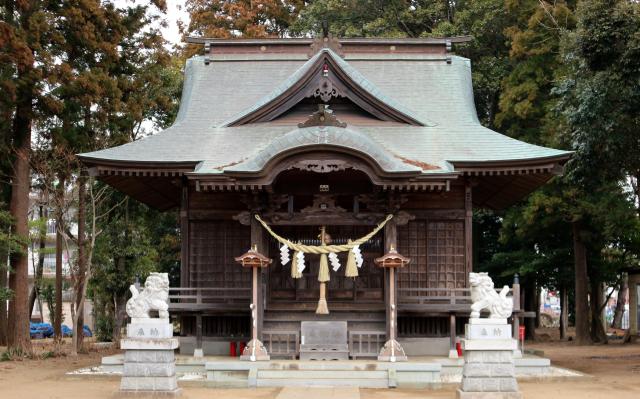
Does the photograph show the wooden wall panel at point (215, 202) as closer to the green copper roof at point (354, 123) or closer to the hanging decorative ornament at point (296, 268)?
the green copper roof at point (354, 123)

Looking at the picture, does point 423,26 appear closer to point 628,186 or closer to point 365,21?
point 365,21

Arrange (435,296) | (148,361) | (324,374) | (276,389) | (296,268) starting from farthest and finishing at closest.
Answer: (435,296) < (296,268) < (324,374) < (276,389) < (148,361)

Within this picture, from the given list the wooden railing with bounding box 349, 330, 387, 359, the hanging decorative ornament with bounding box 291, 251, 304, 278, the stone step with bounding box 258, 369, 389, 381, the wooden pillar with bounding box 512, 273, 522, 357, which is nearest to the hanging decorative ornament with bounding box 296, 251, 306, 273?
the hanging decorative ornament with bounding box 291, 251, 304, 278

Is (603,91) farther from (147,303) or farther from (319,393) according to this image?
(147,303)

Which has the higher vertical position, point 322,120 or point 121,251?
point 322,120

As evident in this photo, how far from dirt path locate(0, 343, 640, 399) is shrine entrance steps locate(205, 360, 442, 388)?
1.31ft

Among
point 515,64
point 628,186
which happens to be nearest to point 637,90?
point 628,186

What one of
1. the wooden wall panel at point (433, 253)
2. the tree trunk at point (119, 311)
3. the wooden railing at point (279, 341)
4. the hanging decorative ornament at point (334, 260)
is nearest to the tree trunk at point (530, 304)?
the wooden wall panel at point (433, 253)

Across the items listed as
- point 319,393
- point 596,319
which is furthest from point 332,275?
point 596,319

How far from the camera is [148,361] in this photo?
1354 cm

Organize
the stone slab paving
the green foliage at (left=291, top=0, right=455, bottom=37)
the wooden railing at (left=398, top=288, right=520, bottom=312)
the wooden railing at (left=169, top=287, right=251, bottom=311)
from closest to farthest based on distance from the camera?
the stone slab paving < the wooden railing at (left=398, top=288, right=520, bottom=312) < the wooden railing at (left=169, top=287, right=251, bottom=311) < the green foliage at (left=291, top=0, right=455, bottom=37)

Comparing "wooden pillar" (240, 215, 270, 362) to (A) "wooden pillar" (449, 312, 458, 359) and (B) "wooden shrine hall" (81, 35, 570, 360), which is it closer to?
(B) "wooden shrine hall" (81, 35, 570, 360)

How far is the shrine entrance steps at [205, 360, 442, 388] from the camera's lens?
1592 centimetres

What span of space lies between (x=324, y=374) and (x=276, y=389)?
3.49ft
